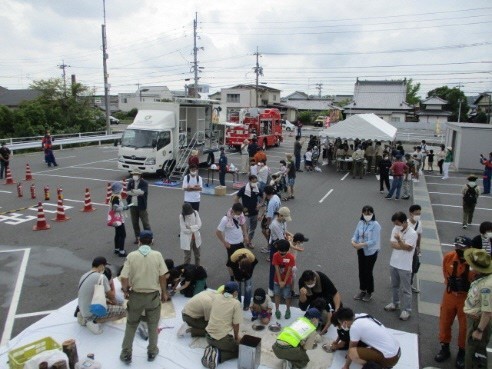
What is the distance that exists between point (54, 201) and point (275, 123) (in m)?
22.8

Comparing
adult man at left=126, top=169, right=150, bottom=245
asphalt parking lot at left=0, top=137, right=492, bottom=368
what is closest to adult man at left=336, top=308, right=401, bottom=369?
asphalt parking lot at left=0, top=137, right=492, bottom=368

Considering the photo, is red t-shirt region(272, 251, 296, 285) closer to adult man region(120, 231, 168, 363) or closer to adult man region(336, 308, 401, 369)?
adult man region(336, 308, 401, 369)

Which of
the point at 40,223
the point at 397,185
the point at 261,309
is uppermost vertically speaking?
the point at 397,185

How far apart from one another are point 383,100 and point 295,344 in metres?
52.5

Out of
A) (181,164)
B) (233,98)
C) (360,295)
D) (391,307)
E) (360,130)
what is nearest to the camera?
(391,307)

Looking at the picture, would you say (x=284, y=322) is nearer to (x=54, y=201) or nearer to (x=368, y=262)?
(x=368, y=262)

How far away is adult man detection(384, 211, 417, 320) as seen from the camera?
6.51 metres

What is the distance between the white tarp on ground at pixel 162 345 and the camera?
5.44 metres

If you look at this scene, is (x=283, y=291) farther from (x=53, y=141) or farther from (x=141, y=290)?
(x=53, y=141)

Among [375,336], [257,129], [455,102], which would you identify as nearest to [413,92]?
[455,102]

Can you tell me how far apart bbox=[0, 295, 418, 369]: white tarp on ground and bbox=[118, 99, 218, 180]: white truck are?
1187 centimetres

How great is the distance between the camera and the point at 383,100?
5288cm

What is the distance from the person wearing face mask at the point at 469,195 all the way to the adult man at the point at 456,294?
22.1ft

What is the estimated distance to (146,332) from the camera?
6.09m
